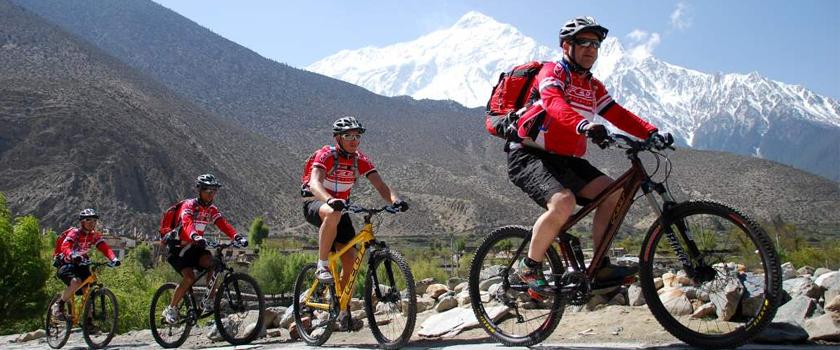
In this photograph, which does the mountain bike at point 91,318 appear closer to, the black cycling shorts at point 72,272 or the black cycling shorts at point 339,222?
the black cycling shorts at point 72,272

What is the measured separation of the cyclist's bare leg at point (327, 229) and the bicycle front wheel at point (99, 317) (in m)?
5.82

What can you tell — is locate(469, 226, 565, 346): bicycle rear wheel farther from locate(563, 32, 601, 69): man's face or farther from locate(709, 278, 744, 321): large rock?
locate(563, 32, 601, 69): man's face

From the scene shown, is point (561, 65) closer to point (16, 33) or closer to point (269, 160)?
point (269, 160)

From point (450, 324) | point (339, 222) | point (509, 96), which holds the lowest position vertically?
point (450, 324)

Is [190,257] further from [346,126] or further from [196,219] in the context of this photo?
[346,126]

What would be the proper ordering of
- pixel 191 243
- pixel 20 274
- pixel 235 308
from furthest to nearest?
pixel 20 274 < pixel 191 243 < pixel 235 308

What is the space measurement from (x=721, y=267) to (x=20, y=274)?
117ft

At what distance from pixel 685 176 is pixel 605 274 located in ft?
453

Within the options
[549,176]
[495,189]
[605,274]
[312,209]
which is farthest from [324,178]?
[495,189]

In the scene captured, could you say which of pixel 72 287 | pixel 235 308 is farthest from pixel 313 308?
pixel 72 287

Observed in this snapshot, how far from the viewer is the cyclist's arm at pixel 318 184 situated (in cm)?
704

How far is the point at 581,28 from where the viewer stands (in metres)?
5.49

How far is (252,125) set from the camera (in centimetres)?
16012

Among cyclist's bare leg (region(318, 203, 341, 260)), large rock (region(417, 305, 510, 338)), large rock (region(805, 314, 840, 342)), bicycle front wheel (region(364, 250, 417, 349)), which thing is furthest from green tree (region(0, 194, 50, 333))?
large rock (region(805, 314, 840, 342))
